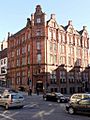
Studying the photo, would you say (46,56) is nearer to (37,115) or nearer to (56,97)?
(56,97)

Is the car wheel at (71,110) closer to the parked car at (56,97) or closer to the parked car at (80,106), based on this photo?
the parked car at (80,106)

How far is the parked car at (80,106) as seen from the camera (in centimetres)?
2109

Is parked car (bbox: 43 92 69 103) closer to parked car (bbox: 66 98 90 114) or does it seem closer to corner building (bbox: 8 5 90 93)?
parked car (bbox: 66 98 90 114)

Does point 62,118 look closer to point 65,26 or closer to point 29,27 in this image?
point 29,27

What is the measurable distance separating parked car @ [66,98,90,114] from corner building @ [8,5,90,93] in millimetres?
44179

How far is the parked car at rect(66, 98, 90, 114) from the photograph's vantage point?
2109 cm

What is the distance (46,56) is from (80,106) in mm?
48121

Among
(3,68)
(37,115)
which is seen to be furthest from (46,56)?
(37,115)

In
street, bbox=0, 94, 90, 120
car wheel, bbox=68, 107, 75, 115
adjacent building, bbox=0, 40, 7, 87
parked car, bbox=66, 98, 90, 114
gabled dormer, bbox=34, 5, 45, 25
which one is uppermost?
gabled dormer, bbox=34, 5, 45, 25

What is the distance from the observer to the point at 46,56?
228 ft

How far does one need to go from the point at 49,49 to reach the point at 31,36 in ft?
19.5

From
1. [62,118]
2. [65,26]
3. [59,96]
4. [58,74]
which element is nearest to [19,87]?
[58,74]

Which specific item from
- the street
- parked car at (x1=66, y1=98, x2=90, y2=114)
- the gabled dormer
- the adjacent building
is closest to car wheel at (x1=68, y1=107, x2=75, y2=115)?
parked car at (x1=66, y1=98, x2=90, y2=114)

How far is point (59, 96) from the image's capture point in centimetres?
3994
